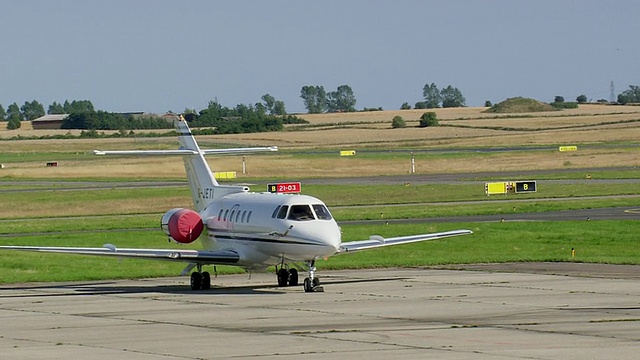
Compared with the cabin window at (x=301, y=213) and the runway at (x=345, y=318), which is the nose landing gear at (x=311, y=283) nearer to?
the runway at (x=345, y=318)

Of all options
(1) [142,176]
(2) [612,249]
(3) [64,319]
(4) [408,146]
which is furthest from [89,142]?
(3) [64,319]

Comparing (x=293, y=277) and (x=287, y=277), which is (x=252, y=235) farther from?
(x=293, y=277)

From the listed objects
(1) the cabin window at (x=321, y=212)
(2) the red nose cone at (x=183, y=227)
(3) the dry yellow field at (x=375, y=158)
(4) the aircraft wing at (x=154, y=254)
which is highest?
(1) the cabin window at (x=321, y=212)

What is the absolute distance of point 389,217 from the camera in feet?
222

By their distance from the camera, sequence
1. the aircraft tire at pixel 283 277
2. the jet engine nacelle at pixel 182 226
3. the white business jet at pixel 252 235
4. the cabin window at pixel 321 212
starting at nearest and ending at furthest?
the white business jet at pixel 252 235 < the cabin window at pixel 321 212 < the aircraft tire at pixel 283 277 < the jet engine nacelle at pixel 182 226

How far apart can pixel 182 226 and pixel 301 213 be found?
5303 millimetres

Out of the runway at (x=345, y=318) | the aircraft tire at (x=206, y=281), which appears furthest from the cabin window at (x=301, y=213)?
the aircraft tire at (x=206, y=281)

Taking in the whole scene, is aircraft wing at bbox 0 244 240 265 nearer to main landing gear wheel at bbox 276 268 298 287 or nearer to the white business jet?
the white business jet

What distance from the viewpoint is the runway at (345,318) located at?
80.1 ft

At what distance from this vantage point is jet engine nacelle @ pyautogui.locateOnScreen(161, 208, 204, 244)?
131ft

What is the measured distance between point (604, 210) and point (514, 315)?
1542 inches

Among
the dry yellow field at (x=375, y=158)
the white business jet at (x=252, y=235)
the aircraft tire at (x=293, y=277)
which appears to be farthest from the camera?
the dry yellow field at (x=375, y=158)

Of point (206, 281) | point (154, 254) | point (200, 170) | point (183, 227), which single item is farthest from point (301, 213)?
point (200, 170)

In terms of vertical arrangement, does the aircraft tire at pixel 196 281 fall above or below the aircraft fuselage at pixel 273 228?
below
